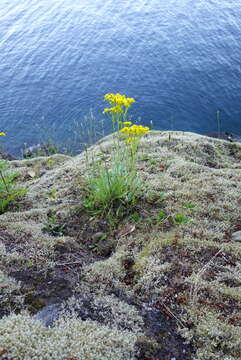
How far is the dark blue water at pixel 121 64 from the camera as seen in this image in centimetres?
1917

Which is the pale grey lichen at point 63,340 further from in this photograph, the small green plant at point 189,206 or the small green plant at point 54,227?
the small green plant at point 189,206

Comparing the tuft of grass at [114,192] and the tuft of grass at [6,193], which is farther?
the tuft of grass at [6,193]

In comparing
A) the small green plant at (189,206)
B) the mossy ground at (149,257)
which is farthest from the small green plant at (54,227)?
the small green plant at (189,206)

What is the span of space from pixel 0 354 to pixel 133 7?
31.7 metres

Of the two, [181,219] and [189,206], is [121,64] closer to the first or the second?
[189,206]

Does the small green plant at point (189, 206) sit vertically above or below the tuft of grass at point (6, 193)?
below

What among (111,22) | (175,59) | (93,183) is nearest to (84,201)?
(93,183)

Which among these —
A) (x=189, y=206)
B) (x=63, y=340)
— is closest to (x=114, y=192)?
(x=189, y=206)

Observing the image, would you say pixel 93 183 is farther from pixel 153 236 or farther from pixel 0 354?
pixel 0 354

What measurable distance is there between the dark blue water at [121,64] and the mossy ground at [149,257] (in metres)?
12.1

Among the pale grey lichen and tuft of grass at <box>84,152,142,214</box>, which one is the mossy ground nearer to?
the pale grey lichen

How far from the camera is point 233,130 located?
1802 centimetres

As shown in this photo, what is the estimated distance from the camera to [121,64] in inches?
893

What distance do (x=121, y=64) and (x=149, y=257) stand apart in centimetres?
2023
